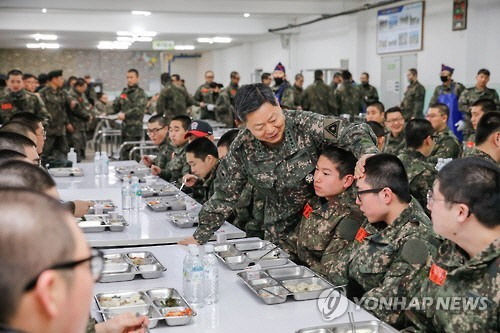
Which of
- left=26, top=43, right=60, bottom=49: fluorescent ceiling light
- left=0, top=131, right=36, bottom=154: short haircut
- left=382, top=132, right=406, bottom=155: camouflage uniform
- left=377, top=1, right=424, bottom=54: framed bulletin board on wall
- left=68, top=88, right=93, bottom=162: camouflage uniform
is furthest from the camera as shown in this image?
left=26, top=43, right=60, bottom=49: fluorescent ceiling light

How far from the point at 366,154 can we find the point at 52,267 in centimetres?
214

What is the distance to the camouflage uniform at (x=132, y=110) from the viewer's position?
10.6 m

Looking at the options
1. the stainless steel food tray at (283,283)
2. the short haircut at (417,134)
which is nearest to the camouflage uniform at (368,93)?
the short haircut at (417,134)

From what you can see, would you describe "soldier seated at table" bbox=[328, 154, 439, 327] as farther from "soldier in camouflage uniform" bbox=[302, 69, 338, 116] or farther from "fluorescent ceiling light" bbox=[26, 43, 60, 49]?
"fluorescent ceiling light" bbox=[26, 43, 60, 49]

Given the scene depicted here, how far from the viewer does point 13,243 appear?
951 mm

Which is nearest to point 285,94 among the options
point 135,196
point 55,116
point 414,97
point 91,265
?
point 414,97

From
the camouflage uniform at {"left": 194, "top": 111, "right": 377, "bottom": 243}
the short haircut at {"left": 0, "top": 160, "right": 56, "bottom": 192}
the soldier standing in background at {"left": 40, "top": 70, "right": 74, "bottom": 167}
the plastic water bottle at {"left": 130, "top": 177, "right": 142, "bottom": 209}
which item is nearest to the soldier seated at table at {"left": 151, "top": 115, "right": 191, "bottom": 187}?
the plastic water bottle at {"left": 130, "top": 177, "right": 142, "bottom": 209}

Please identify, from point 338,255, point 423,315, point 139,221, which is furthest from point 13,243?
A: point 139,221

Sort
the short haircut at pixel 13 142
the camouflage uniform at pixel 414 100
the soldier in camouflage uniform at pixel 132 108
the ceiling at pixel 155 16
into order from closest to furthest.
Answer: the short haircut at pixel 13 142, the soldier in camouflage uniform at pixel 132 108, the camouflage uniform at pixel 414 100, the ceiling at pixel 155 16

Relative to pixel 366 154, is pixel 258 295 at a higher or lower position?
lower

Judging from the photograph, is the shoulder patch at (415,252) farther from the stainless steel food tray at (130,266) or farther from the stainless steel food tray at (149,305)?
the stainless steel food tray at (130,266)

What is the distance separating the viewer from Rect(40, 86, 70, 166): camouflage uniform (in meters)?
9.45

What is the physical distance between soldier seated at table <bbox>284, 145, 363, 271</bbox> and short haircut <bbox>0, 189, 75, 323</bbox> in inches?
90.4

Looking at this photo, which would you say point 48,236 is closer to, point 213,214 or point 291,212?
point 213,214
